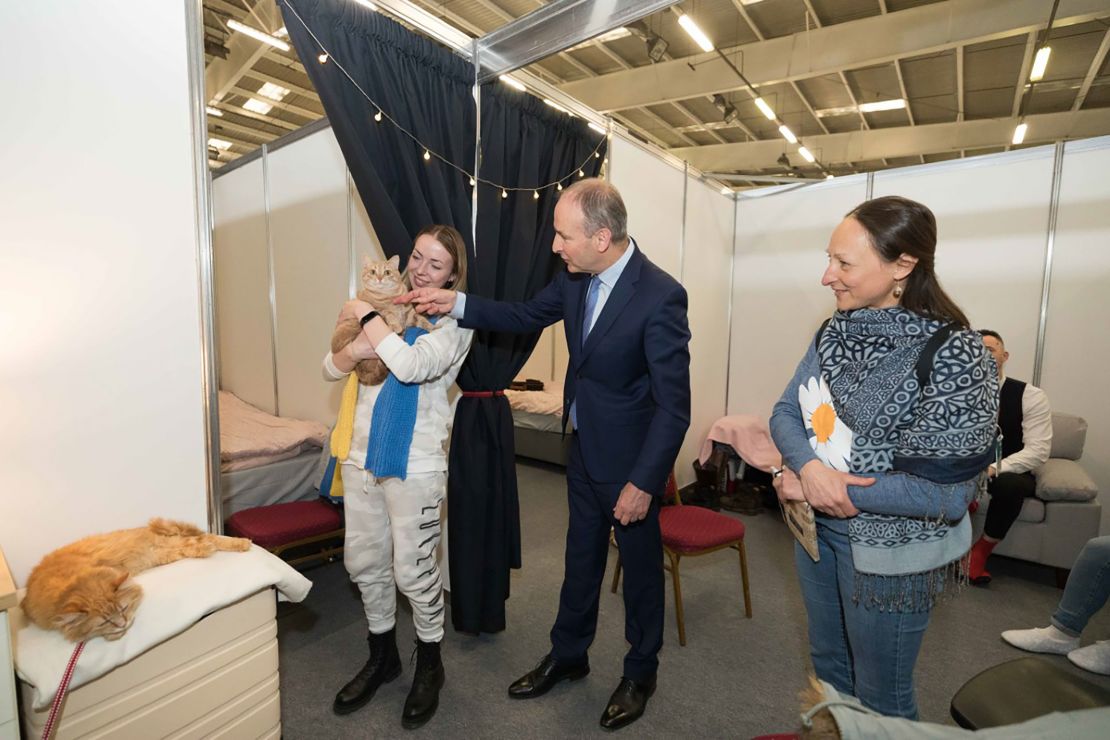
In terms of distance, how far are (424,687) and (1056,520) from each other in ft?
11.1

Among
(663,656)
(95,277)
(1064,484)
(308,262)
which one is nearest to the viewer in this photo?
(95,277)

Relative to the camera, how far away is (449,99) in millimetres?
2170

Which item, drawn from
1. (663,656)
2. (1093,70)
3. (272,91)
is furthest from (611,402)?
(272,91)

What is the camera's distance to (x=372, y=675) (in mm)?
1902

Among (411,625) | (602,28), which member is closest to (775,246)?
(602,28)

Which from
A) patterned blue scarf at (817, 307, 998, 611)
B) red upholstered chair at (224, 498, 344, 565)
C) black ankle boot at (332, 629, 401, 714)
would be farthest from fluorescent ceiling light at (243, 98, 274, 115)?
patterned blue scarf at (817, 307, 998, 611)

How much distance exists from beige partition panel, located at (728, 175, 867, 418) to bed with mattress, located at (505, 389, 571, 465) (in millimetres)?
1556

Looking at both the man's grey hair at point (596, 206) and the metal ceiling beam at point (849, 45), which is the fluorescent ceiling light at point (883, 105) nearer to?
the metal ceiling beam at point (849, 45)

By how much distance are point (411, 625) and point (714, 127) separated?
24.5ft

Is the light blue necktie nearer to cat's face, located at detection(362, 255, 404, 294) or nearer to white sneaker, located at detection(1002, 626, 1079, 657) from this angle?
cat's face, located at detection(362, 255, 404, 294)

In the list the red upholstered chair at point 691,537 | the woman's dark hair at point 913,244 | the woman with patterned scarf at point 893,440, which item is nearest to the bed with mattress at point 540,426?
the red upholstered chair at point 691,537

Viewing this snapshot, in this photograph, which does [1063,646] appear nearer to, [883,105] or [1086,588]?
[1086,588]

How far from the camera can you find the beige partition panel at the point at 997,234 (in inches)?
136

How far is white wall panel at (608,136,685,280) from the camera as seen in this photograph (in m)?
3.24
